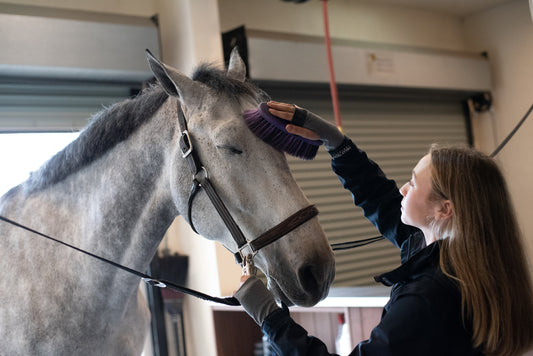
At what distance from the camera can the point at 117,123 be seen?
54.0 inches

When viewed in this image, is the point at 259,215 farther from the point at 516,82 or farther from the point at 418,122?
the point at 516,82

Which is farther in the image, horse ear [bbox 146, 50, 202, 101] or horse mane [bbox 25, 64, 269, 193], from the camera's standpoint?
horse mane [bbox 25, 64, 269, 193]

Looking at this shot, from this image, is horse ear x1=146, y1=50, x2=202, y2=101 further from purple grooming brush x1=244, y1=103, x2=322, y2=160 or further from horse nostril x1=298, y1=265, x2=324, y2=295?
horse nostril x1=298, y1=265, x2=324, y2=295

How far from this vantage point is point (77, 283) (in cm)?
135

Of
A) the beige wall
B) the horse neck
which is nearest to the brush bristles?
the horse neck

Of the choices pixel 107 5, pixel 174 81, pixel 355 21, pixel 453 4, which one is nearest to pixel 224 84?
pixel 174 81

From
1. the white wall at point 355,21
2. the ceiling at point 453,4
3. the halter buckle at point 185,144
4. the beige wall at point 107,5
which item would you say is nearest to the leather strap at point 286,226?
the halter buckle at point 185,144

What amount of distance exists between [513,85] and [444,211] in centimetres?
395

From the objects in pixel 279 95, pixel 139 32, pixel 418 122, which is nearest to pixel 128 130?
pixel 139 32

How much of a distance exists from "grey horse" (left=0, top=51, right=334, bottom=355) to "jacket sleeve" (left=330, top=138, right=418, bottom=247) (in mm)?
A: 373

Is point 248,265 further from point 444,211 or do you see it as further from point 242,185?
point 444,211

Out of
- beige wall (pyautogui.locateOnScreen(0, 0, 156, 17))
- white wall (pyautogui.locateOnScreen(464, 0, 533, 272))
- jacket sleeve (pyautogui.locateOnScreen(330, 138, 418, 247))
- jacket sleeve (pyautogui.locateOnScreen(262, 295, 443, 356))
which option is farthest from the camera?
white wall (pyautogui.locateOnScreen(464, 0, 533, 272))

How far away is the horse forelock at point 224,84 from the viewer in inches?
51.0

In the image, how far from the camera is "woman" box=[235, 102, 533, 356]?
104 centimetres
